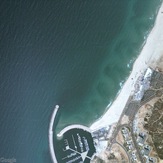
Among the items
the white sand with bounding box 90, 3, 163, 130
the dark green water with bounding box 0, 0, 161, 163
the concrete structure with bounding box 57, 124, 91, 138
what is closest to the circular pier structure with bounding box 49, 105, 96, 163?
the concrete structure with bounding box 57, 124, 91, 138

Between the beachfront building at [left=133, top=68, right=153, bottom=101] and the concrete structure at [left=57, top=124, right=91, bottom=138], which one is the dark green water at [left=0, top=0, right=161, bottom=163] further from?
the beachfront building at [left=133, top=68, right=153, bottom=101]

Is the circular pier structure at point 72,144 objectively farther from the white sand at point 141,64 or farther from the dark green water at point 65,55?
the white sand at point 141,64

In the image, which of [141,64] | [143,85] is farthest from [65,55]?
[143,85]

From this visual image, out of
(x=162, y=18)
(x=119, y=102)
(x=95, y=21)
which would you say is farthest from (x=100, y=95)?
(x=162, y=18)

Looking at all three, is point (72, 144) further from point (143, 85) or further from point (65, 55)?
point (143, 85)

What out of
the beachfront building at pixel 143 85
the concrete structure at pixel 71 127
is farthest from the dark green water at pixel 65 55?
the beachfront building at pixel 143 85

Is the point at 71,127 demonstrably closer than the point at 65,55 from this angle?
Yes
